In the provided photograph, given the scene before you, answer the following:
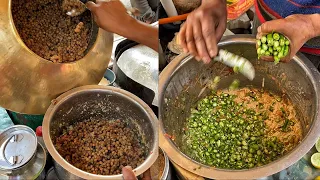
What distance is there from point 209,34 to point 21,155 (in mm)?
713

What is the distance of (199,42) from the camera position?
1031mm

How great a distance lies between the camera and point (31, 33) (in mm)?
1085

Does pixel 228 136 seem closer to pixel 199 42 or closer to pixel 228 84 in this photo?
pixel 228 84

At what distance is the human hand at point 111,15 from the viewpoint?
0.89 metres

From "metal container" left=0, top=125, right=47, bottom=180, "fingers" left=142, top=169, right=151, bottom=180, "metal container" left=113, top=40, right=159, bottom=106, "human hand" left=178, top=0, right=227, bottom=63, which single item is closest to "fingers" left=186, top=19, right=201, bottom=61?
"human hand" left=178, top=0, right=227, bottom=63

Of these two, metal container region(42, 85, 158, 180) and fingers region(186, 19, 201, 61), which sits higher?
fingers region(186, 19, 201, 61)

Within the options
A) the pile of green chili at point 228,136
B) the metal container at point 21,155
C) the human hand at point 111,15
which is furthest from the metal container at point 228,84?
the metal container at point 21,155

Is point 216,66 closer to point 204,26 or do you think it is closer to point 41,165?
point 204,26

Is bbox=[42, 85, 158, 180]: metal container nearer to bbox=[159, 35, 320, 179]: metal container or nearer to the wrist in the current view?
bbox=[159, 35, 320, 179]: metal container

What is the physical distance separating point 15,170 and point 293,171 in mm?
1076

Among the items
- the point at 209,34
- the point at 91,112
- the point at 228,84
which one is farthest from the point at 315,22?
the point at 91,112

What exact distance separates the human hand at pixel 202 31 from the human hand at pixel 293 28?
0.54 ft

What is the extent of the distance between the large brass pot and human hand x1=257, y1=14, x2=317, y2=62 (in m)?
0.49

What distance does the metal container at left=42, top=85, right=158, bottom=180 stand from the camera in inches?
42.7
